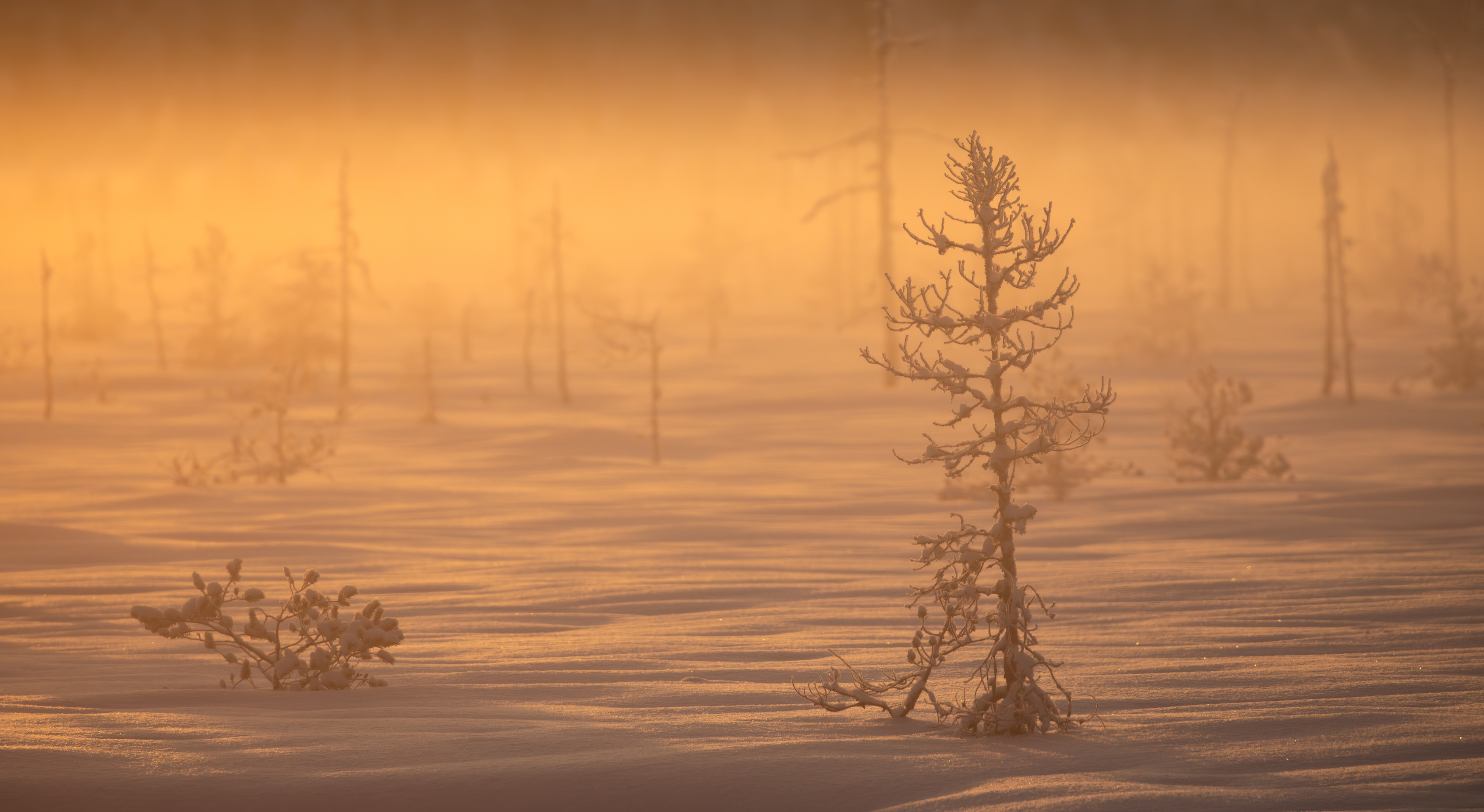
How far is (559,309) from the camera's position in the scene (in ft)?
128

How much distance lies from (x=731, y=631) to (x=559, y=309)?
3036 centimetres

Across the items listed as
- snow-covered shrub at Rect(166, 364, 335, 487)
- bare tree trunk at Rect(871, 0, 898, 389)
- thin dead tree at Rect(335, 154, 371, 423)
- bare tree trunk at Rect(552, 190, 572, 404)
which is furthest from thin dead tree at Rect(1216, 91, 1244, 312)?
snow-covered shrub at Rect(166, 364, 335, 487)

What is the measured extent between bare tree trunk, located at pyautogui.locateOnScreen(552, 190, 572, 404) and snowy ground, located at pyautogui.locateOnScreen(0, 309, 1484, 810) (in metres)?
9.80

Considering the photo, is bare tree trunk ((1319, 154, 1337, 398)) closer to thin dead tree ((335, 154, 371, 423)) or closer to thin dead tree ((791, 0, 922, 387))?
thin dead tree ((791, 0, 922, 387))

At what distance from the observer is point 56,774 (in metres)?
4.94

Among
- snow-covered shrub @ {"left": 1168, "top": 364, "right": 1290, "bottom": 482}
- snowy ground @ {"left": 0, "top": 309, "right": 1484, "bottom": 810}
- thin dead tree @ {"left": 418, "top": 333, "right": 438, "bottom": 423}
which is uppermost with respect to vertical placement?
thin dead tree @ {"left": 418, "top": 333, "right": 438, "bottom": 423}

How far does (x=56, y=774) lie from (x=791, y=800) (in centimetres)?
281

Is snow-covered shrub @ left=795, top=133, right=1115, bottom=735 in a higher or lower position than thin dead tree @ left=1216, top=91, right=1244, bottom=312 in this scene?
lower

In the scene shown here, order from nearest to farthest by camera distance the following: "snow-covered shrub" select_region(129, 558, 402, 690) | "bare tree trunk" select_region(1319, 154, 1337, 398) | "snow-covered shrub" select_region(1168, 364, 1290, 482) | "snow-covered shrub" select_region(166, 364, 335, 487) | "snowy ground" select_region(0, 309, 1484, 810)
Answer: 1. "snowy ground" select_region(0, 309, 1484, 810)
2. "snow-covered shrub" select_region(129, 558, 402, 690)
3. "snow-covered shrub" select_region(1168, 364, 1290, 482)
4. "snow-covered shrub" select_region(166, 364, 335, 487)
5. "bare tree trunk" select_region(1319, 154, 1337, 398)

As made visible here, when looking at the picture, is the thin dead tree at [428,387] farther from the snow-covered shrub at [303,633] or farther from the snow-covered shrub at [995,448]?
the snow-covered shrub at [995,448]

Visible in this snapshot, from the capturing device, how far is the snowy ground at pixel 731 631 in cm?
499

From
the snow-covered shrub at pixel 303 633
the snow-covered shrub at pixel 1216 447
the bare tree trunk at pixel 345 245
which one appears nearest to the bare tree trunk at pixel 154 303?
the bare tree trunk at pixel 345 245

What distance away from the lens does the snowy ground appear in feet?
16.4

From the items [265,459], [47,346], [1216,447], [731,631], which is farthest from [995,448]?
[47,346]
